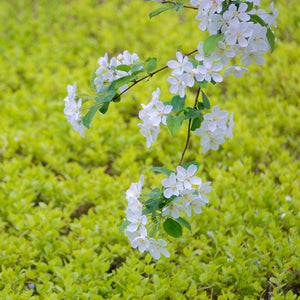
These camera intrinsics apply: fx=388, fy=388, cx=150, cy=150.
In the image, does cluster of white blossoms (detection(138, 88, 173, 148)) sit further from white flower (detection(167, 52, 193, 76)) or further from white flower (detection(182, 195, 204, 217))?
white flower (detection(182, 195, 204, 217))

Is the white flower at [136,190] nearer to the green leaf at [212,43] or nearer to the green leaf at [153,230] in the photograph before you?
the green leaf at [153,230]

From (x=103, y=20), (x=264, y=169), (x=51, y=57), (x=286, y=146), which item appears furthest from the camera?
(x=103, y=20)

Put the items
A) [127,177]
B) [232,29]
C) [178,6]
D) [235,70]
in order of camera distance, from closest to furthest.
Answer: [232,29] < [178,6] < [235,70] < [127,177]

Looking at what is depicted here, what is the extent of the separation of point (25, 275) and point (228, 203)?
1.20m

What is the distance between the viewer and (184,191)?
1297mm

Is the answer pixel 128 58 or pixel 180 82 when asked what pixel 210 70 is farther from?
pixel 128 58

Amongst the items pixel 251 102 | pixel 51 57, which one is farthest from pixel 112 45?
pixel 251 102

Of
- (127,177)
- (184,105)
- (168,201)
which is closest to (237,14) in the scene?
(184,105)

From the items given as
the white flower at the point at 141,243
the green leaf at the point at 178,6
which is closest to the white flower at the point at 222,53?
the green leaf at the point at 178,6

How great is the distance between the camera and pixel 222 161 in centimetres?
283

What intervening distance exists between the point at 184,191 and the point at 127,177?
1.44 m

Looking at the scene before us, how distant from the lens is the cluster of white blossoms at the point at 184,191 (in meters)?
1.29

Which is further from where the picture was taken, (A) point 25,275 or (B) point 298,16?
(B) point 298,16

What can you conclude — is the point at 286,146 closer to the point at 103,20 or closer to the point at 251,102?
the point at 251,102
